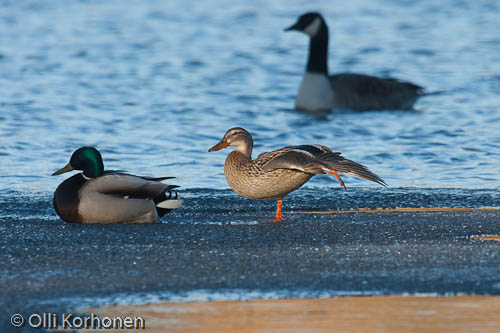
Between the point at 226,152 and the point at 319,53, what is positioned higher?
the point at 319,53

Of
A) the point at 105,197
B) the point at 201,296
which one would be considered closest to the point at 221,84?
the point at 105,197

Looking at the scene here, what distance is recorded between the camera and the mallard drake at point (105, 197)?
347 inches

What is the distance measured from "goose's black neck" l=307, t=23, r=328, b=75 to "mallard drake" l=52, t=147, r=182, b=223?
381 inches

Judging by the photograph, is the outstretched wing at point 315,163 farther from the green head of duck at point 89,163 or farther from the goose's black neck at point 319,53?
the goose's black neck at point 319,53

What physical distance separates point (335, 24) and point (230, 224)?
21.6 meters

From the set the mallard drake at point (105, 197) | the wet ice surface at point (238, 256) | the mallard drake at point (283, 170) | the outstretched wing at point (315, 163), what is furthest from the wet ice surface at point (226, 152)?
the outstretched wing at point (315, 163)

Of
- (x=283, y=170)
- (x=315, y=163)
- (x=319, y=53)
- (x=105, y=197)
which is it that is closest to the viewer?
(x=105, y=197)

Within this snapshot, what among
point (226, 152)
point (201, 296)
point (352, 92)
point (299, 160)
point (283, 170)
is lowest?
point (201, 296)

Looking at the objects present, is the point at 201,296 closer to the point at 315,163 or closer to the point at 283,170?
the point at 315,163

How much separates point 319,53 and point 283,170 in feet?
31.7

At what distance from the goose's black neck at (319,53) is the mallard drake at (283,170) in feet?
29.1

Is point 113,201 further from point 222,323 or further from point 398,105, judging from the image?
point 398,105

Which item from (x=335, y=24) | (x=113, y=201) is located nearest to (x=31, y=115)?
(x=113, y=201)

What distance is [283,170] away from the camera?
925cm
